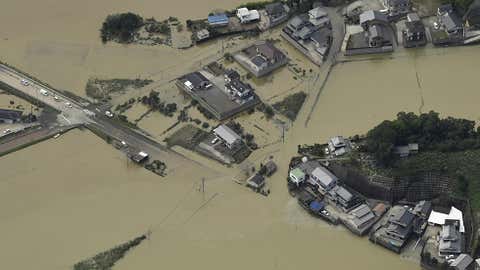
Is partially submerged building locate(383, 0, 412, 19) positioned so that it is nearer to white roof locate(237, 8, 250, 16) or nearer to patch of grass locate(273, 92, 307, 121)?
white roof locate(237, 8, 250, 16)

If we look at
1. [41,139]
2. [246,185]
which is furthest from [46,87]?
[246,185]

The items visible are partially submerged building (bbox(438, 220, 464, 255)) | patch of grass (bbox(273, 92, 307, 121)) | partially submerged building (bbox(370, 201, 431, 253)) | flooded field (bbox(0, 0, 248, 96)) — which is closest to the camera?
partially submerged building (bbox(438, 220, 464, 255))

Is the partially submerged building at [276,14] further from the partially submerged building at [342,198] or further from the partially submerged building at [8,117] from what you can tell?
the partially submerged building at [8,117]

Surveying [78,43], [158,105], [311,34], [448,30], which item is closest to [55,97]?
[78,43]

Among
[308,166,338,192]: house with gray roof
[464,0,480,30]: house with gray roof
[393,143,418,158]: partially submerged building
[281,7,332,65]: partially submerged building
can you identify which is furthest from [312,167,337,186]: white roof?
[464,0,480,30]: house with gray roof

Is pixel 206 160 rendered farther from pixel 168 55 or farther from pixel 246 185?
pixel 168 55

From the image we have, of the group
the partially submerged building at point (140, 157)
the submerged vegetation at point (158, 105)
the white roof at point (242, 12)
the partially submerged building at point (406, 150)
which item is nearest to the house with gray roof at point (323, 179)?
the partially submerged building at point (406, 150)
